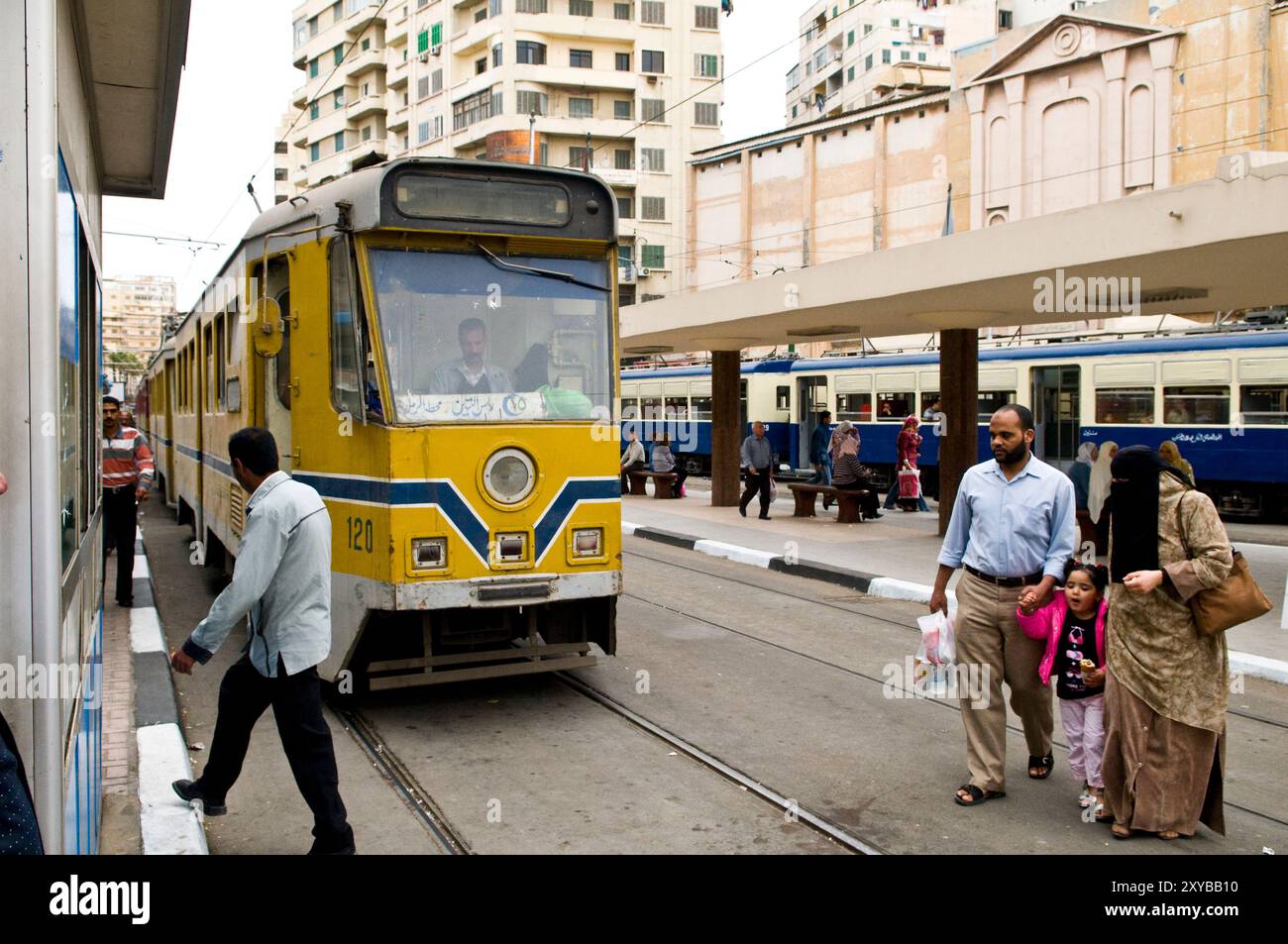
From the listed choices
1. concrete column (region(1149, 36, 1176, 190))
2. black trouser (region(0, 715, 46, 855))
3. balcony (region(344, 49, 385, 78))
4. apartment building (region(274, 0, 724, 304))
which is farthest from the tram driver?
balcony (region(344, 49, 385, 78))

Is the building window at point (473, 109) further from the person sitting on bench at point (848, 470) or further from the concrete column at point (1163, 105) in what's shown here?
the person sitting on bench at point (848, 470)

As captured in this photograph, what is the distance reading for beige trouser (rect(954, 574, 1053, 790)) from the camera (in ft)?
17.9

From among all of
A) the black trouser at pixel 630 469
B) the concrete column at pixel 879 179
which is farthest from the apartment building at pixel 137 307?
the black trouser at pixel 630 469

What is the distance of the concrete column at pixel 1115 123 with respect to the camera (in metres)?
37.1

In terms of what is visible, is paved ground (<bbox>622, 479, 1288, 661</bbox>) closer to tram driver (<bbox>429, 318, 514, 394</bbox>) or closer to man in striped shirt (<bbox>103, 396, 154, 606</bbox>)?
tram driver (<bbox>429, 318, 514, 394</bbox>)

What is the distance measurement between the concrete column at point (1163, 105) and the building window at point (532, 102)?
30.8m

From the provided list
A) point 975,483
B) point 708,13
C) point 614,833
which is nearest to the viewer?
point 614,833

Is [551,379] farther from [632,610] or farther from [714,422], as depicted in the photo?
[714,422]

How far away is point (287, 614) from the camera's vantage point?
4672 mm

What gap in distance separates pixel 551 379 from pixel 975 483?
2659 millimetres

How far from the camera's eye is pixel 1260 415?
19.3 metres

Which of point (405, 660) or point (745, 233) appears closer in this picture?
point (405, 660)

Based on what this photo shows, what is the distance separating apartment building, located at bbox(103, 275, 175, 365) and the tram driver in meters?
153
